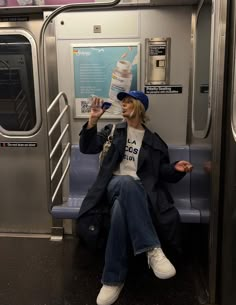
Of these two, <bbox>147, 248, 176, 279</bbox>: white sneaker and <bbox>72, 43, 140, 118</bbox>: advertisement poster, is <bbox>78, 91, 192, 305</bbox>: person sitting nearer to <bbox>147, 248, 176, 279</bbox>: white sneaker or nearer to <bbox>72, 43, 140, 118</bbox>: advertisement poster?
<bbox>147, 248, 176, 279</bbox>: white sneaker

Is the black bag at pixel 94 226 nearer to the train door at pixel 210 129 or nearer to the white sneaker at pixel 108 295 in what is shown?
the white sneaker at pixel 108 295

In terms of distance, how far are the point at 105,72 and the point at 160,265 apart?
178cm

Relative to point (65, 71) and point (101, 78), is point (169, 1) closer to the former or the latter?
point (101, 78)

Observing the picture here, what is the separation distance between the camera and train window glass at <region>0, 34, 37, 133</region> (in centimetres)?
336

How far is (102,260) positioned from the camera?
312 cm

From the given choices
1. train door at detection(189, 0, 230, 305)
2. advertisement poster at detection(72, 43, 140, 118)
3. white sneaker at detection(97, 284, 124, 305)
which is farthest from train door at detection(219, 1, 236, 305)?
advertisement poster at detection(72, 43, 140, 118)

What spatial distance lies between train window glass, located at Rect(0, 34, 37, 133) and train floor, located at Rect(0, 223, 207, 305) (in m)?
1.18

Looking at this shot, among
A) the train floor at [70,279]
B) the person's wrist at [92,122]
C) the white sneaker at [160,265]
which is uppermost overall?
the person's wrist at [92,122]

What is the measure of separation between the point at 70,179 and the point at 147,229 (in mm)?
1132

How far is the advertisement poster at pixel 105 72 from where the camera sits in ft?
10.6

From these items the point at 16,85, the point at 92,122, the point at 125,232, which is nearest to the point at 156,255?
the point at 125,232

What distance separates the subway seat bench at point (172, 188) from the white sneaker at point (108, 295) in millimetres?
646


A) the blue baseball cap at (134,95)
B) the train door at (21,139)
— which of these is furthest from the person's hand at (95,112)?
the train door at (21,139)

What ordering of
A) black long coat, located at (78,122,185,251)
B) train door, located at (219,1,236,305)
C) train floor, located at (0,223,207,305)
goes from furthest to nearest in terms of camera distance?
black long coat, located at (78,122,185,251) → train floor, located at (0,223,207,305) → train door, located at (219,1,236,305)
